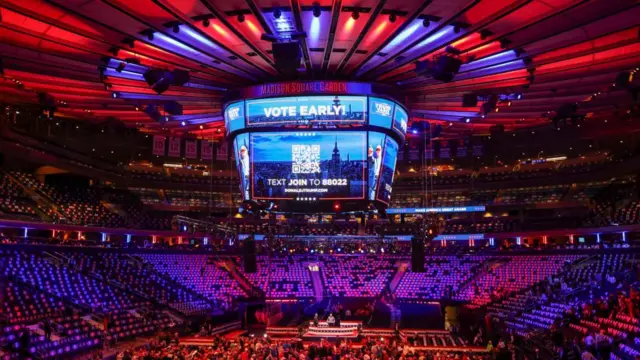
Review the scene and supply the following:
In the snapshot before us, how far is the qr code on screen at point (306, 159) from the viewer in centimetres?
1530

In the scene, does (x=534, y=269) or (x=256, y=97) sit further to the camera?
(x=534, y=269)

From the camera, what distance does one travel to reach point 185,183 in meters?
44.2

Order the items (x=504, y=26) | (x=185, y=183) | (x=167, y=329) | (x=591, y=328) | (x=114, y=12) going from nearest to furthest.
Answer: (x=114, y=12), (x=504, y=26), (x=591, y=328), (x=167, y=329), (x=185, y=183)

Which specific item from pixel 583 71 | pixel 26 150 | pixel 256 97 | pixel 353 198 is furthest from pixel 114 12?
pixel 26 150

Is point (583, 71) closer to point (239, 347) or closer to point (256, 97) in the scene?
point (256, 97)

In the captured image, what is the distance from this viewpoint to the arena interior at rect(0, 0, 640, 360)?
39.3 feet

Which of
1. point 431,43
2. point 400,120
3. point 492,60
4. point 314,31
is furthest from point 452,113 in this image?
point 314,31

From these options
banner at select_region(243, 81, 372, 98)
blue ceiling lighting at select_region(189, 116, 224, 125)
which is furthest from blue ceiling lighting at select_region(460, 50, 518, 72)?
blue ceiling lighting at select_region(189, 116, 224, 125)

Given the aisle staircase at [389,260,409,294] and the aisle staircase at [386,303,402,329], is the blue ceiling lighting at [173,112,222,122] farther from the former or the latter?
the aisle staircase at [389,260,409,294]

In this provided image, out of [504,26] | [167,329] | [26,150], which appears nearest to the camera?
[504,26]

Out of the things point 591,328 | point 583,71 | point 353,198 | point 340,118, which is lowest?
point 591,328

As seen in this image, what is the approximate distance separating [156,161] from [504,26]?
37972 millimetres

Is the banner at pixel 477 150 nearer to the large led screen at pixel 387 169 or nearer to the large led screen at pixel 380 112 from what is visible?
the large led screen at pixel 387 169

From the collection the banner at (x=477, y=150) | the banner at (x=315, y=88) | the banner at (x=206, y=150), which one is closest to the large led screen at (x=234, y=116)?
the banner at (x=315, y=88)
